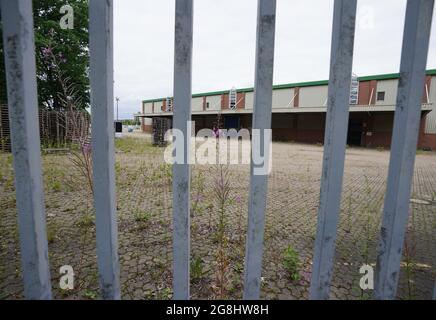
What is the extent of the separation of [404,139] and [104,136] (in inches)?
43.0

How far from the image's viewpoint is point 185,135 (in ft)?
2.97

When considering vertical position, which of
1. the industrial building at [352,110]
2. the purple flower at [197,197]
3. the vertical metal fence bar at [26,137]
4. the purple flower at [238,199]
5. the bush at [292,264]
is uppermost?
the industrial building at [352,110]

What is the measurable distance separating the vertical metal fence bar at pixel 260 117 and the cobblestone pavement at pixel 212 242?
789mm

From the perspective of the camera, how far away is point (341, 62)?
2.89 ft

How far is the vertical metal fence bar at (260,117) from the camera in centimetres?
86

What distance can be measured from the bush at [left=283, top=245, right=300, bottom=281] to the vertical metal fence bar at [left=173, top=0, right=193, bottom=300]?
58.9 inches

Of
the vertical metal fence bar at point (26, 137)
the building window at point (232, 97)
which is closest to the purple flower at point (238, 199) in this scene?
the vertical metal fence bar at point (26, 137)

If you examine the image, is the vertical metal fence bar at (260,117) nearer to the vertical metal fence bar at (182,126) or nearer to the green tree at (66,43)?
the vertical metal fence bar at (182,126)

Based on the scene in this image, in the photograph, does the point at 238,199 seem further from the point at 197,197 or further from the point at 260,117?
the point at 260,117

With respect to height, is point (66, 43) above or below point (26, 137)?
above

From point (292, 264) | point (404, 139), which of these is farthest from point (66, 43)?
point (404, 139)

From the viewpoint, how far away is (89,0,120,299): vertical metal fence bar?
32.1 inches

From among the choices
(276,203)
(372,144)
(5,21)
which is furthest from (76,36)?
(372,144)

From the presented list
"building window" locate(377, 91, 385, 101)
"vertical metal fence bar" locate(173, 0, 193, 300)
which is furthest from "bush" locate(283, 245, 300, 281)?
"building window" locate(377, 91, 385, 101)
